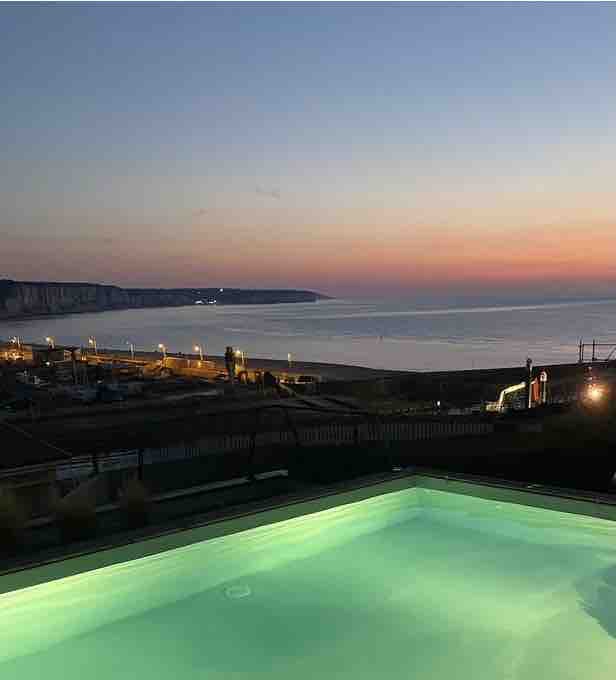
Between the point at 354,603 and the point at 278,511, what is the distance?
837 millimetres

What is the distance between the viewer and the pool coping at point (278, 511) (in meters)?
3.25

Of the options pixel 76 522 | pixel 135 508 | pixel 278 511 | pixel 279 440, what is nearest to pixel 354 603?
pixel 278 511

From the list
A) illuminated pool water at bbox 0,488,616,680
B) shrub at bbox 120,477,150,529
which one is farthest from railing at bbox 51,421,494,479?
illuminated pool water at bbox 0,488,616,680

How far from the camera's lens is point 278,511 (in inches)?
167

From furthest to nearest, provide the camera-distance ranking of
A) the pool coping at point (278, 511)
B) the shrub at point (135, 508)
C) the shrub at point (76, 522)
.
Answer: the shrub at point (135, 508)
the shrub at point (76, 522)
the pool coping at point (278, 511)

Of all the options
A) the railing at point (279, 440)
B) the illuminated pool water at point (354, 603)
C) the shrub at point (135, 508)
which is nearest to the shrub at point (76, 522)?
the shrub at point (135, 508)

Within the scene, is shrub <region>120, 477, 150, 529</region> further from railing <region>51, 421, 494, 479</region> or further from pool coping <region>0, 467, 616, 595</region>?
railing <region>51, 421, 494, 479</region>

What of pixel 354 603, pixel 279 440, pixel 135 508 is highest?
pixel 135 508

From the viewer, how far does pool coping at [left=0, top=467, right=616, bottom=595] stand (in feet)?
10.7

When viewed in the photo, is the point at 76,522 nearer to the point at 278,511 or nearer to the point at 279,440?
the point at 278,511

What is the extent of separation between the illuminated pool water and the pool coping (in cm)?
7

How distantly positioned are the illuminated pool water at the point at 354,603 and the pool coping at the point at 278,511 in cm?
7

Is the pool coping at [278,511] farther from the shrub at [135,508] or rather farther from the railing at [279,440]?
the railing at [279,440]

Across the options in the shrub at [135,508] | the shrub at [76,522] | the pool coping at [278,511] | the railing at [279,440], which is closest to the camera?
the pool coping at [278,511]
